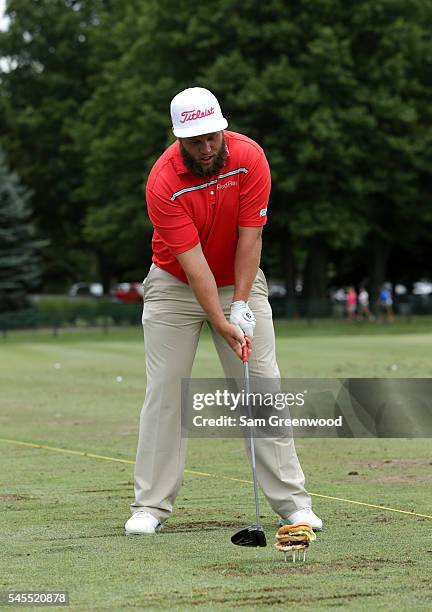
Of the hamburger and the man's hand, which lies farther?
the man's hand

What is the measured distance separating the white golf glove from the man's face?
26.3 inches

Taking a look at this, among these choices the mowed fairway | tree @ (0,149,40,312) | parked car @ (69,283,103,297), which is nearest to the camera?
the mowed fairway

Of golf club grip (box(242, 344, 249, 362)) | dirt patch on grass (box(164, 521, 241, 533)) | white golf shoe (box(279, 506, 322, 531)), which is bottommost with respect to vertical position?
dirt patch on grass (box(164, 521, 241, 533))

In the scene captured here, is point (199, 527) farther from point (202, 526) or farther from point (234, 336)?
point (234, 336)

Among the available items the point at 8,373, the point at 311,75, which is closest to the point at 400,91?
the point at 311,75

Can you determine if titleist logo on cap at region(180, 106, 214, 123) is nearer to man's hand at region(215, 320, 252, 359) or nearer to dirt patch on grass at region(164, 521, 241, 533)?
man's hand at region(215, 320, 252, 359)

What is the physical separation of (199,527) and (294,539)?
3.92ft

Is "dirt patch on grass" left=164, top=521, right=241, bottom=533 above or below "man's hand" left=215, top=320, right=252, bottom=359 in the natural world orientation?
below

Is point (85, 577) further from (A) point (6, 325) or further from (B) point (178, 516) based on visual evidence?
(A) point (6, 325)

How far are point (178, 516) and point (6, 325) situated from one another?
36.6m

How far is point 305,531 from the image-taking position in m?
5.59

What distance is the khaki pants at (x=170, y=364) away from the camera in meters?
6.65

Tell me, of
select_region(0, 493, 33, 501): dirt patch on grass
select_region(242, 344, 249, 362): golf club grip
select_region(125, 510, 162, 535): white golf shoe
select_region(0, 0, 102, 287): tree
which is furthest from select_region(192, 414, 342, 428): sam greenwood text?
select_region(0, 0, 102, 287): tree

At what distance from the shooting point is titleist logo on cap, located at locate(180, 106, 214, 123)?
607cm
